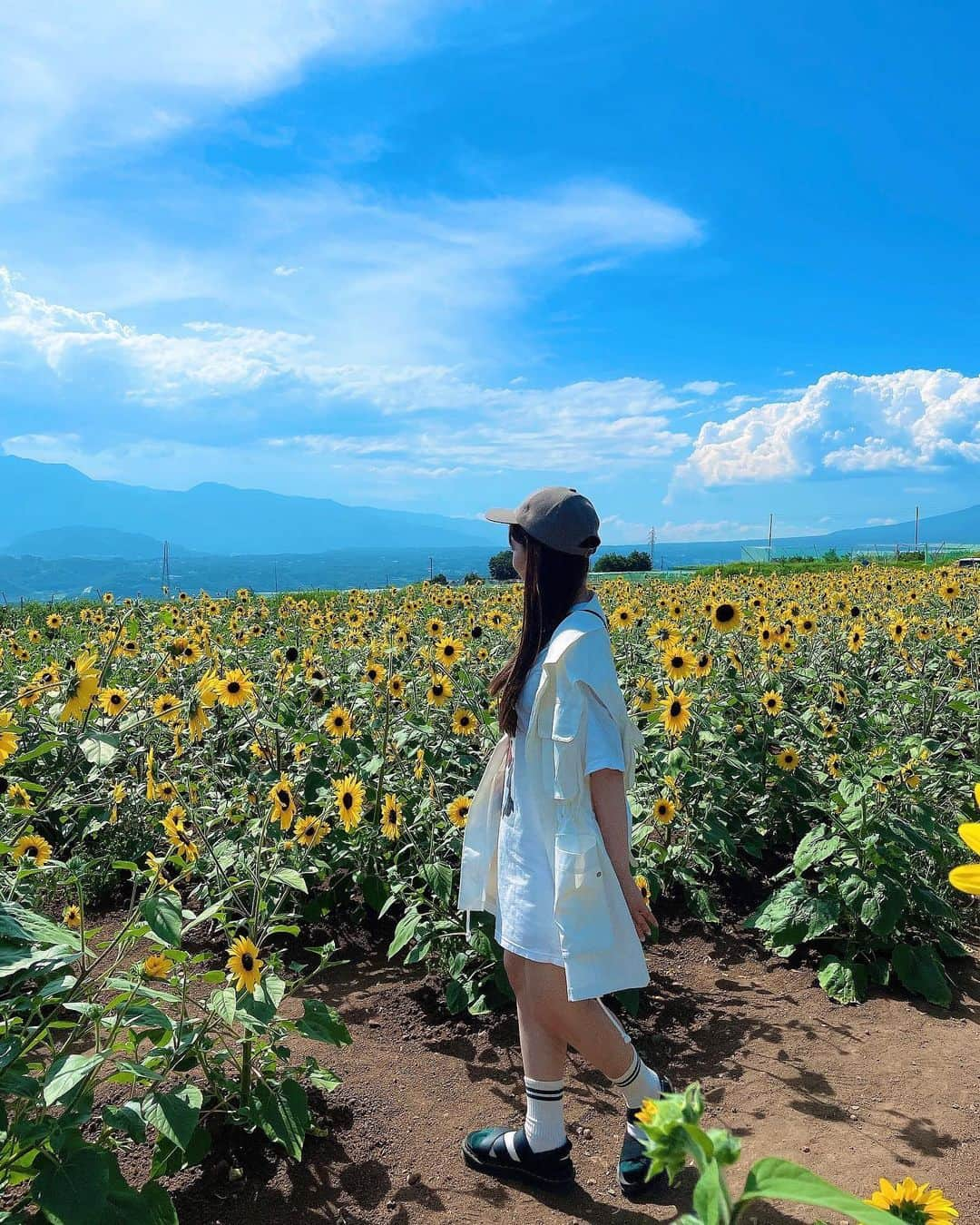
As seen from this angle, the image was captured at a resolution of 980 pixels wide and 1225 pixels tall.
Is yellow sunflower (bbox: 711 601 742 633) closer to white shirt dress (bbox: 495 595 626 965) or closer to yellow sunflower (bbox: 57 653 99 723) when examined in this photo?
white shirt dress (bbox: 495 595 626 965)

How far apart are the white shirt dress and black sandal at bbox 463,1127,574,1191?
25.0 inches

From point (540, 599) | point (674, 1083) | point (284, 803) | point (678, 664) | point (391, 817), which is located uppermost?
point (540, 599)

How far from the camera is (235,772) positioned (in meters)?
5.38

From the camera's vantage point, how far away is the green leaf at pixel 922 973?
3730 mm

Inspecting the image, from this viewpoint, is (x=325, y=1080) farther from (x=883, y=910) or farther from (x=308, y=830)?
(x=883, y=910)

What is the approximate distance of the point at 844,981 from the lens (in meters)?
3.83

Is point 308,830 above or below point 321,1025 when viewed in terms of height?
above

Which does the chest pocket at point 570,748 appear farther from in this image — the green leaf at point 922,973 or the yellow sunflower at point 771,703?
the yellow sunflower at point 771,703

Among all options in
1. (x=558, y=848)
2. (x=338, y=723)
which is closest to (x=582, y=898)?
(x=558, y=848)

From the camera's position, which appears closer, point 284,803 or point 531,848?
point 531,848

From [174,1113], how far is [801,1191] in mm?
1902

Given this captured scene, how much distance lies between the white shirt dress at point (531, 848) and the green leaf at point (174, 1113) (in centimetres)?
90

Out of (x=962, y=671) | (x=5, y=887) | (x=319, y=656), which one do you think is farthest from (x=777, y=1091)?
(x=319, y=656)

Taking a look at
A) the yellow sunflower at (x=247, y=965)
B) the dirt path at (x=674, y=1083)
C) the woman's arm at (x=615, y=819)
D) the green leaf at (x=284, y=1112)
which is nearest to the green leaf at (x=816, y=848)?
the dirt path at (x=674, y=1083)
